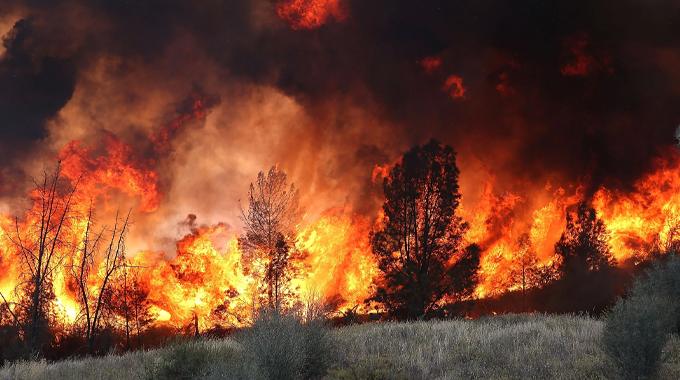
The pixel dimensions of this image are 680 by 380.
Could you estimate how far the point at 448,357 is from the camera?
887 cm

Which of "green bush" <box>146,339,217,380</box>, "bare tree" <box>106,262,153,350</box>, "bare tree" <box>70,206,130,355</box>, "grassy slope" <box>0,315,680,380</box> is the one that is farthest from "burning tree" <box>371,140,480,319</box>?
"bare tree" <box>106,262,153,350</box>

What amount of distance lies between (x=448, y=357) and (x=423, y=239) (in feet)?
61.1

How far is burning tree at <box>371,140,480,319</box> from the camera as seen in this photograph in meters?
25.7

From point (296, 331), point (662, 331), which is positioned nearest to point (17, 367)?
point (296, 331)

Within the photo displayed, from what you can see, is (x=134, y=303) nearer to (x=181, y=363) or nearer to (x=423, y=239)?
(x=423, y=239)

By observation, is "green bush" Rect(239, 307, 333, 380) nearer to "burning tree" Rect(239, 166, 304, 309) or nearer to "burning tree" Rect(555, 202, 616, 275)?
"burning tree" Rect(239, 166, 304, 309)

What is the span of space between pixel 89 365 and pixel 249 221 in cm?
1936

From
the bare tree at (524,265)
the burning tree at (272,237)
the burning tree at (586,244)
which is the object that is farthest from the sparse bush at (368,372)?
the bare tree at (524,265)

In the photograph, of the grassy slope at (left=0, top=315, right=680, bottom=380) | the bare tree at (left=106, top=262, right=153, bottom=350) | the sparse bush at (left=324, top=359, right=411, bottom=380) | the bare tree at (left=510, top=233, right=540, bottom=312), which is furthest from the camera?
the bare tree at (left=510, top=233, right=540, bottom=312)

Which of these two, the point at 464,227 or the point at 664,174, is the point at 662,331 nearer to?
the point at 464,227

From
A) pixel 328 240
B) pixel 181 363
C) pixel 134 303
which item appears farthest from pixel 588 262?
pixel 134 303

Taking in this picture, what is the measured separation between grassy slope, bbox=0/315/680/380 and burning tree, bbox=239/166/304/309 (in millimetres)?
16850

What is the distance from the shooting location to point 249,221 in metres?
31.1

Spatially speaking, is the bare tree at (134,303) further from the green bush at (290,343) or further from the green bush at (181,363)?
the green bush at (290,343)
